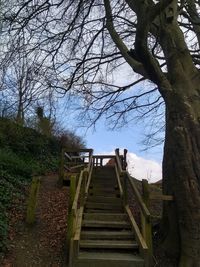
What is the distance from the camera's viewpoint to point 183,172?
30.2 ft

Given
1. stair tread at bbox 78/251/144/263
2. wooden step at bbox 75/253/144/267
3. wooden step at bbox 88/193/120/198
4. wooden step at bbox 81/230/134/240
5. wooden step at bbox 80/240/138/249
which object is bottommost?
wooden step at bbox 75/253/144/267

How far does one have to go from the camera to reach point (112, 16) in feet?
36.2

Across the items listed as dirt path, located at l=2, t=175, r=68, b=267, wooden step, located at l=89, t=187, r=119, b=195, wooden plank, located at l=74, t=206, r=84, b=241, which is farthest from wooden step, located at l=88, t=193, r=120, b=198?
wooden plank, located at l=74, t=206, r=84, b=241

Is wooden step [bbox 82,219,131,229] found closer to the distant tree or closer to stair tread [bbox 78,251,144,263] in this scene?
stair tread [bbox 78,251,144,263]

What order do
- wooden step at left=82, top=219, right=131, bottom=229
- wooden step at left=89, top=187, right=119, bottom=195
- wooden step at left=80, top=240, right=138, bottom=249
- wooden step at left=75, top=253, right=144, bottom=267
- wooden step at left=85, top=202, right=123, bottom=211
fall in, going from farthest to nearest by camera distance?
wooden step at left=89, top=187, right=119, bottom=195 < wooden step at left=85, top=202, right=123, bottom=211 < wooden step at left=82, top=219, right=131, bottom=229 < wooden step at left=80, top=240, right=138, bottom=249 < wooden step at left=75, top=253, right=144, bottom=267

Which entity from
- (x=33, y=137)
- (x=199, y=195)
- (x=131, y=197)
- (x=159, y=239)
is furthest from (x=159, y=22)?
(x=33, y=137)

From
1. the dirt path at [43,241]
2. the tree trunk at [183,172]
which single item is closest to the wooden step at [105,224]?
the dirt path at [43,241]

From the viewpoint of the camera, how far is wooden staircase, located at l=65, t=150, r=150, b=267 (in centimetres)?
821

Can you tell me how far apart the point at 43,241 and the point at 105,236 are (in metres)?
1.42

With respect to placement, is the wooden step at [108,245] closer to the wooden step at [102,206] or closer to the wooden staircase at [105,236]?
the wooden staircase at [105,236]

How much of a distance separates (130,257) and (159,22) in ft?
19.6

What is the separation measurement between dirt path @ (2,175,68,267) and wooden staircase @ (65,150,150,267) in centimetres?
57

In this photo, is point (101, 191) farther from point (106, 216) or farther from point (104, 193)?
point (106, 216)

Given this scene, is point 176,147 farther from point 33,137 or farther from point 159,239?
point 33,137
